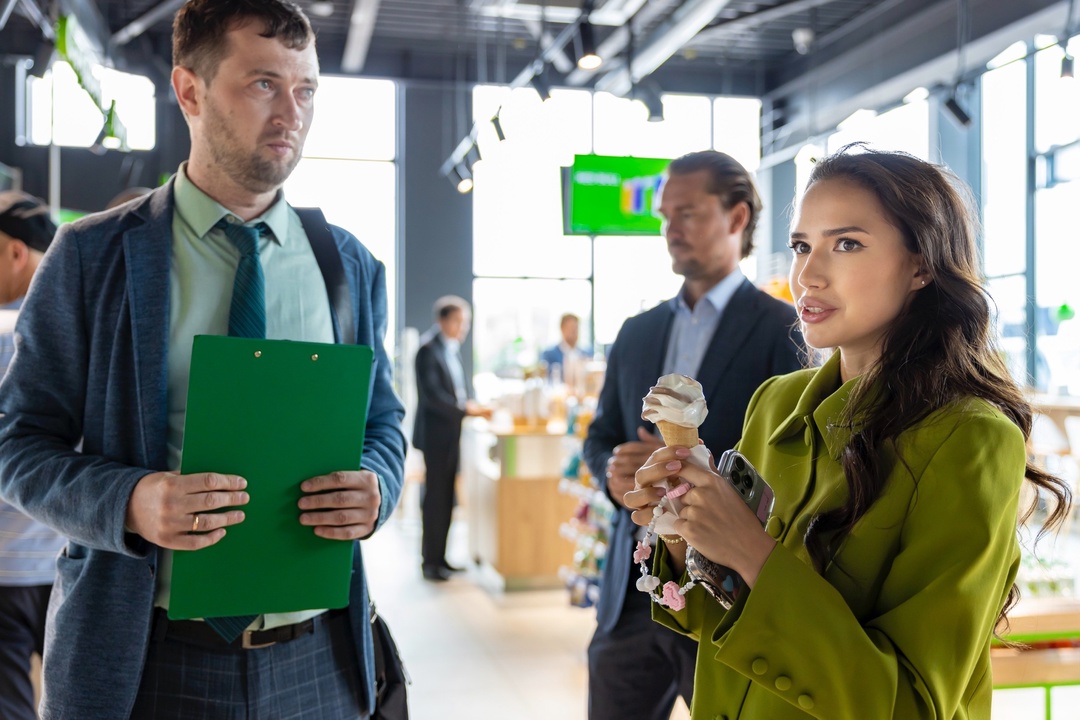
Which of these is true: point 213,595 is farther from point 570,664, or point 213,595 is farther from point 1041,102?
point 1041,102

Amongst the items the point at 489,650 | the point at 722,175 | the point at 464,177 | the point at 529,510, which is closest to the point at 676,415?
the point at 722,175

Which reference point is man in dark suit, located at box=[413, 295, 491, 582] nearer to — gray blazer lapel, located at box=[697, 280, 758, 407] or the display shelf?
the display shelf

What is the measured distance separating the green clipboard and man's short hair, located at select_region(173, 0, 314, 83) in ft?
1.76

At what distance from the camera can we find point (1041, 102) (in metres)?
10.0

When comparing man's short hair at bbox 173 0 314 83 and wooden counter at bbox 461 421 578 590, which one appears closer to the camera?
man's short hair at bbox 173 0 314 83

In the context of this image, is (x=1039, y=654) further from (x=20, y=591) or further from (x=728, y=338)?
(x=20, y=591)

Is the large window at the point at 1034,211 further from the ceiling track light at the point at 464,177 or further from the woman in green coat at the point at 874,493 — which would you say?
the woman in green coat at the point at 874,493

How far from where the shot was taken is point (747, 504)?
1236mm

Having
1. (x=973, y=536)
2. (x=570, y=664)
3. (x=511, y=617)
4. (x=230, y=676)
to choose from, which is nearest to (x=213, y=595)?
(x=230, y=676)

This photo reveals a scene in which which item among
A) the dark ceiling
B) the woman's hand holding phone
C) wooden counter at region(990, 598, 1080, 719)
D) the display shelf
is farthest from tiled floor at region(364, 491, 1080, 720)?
the dark ceiling

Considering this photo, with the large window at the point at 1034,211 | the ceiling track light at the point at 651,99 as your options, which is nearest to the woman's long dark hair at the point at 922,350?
the ceiling track light at the point at 651,99

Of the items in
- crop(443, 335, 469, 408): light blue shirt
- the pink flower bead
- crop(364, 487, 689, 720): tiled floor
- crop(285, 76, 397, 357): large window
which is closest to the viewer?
the pink flower bead

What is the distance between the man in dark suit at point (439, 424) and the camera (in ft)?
23.2

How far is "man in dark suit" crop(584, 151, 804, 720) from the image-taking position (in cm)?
233
